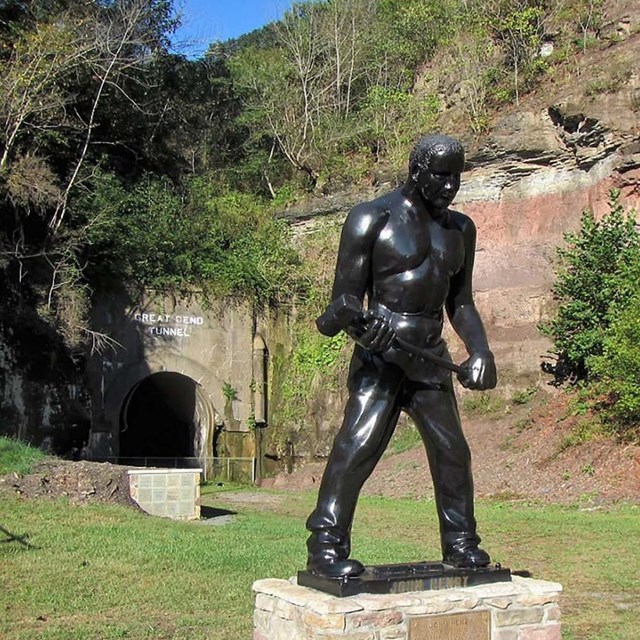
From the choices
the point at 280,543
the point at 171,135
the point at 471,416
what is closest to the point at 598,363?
the point at 471,416

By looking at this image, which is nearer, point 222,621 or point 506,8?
point 222,621

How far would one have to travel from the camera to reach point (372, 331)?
4.66m

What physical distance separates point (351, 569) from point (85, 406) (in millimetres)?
17077

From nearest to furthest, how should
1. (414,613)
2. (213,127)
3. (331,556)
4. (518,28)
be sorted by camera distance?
(414,613), (331,556), (518,28), (213,127)

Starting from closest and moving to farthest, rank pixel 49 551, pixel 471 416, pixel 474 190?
1. pixel 49 551
2. pixel 471 416
3. pixel 474 190

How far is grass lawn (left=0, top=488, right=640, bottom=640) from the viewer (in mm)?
6602

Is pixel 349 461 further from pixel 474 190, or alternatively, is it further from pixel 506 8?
pixel 506 8

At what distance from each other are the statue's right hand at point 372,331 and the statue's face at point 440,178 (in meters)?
Result: 0.82

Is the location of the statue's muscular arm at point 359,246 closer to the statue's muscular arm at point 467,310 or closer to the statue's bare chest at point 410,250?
the statue's bare chest at point 410,250

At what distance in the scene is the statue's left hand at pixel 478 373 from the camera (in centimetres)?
500

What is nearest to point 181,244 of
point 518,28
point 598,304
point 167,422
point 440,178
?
point 167,422

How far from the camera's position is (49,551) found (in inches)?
366

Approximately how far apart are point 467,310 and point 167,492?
870 cm

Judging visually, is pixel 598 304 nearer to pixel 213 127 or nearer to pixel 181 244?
pixel 181 244
